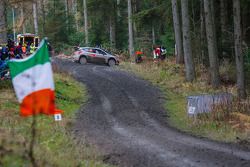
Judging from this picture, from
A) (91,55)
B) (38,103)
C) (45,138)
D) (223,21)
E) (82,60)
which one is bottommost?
(45,138)

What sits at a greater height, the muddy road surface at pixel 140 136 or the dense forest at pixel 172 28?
the dense forest at pixel 172 28

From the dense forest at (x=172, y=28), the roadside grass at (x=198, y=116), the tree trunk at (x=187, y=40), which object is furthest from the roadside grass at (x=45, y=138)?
the tree trunk at (x=187, y=40)

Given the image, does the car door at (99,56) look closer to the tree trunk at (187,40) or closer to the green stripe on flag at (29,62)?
the tree trunk at (187,40)

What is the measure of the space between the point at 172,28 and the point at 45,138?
27677mm

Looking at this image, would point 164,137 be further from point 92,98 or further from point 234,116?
point 92,98

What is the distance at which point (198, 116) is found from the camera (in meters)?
18.2

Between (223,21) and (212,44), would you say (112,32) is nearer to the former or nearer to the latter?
(223,21)

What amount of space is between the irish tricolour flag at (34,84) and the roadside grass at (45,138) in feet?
1.90

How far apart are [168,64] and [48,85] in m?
28.8

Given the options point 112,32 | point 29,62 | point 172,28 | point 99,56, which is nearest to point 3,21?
point 29,62

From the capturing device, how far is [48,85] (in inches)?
227

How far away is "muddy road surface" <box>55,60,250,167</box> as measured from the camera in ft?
39.2

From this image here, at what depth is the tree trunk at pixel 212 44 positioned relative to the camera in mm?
24156

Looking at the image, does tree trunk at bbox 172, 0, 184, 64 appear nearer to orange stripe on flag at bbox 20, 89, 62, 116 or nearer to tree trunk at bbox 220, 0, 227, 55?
tree trunk at bbox 220, 0, 227, 55
